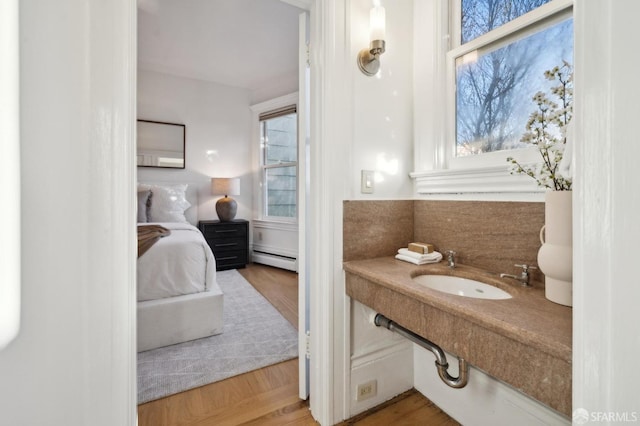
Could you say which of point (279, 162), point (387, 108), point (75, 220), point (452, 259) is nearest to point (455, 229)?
point (452, 259)

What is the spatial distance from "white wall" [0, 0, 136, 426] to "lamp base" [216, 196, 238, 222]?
3.37m

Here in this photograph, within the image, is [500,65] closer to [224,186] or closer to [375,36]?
[375,36]

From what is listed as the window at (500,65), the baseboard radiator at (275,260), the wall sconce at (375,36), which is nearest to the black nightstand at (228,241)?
the baseboard radiator at (275,260)

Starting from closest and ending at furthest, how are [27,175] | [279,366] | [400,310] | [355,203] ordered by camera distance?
[27,175] → [400,310] → [355,203] → [279,366]

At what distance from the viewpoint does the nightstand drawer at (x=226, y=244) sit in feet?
13.1

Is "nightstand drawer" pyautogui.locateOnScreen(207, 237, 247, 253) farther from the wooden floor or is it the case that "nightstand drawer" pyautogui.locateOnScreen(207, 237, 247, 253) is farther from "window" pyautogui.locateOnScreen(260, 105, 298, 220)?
the wooden floor

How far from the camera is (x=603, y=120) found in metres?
0.44

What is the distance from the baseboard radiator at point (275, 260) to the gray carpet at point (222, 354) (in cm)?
139

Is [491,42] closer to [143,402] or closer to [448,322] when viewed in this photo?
[448,322]

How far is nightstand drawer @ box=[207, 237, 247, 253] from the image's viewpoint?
3988 mm

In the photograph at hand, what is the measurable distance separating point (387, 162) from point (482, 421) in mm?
1305

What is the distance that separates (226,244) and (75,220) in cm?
339

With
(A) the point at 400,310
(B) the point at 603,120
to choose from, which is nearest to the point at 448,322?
(A) the point at 400,310

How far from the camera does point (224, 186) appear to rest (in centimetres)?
413
